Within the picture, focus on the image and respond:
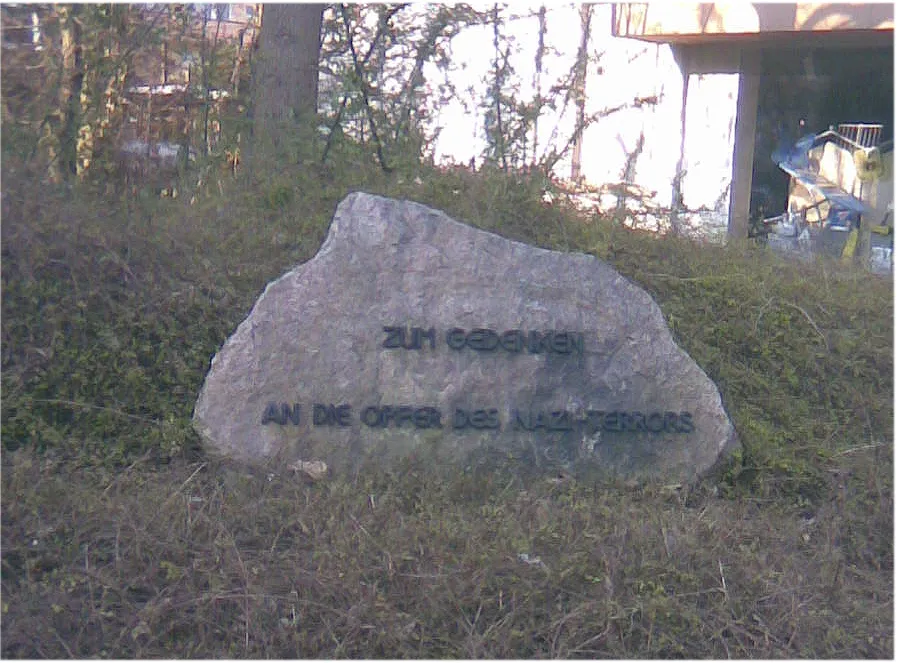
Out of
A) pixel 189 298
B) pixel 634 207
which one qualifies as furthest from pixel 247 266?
pixel 634 207

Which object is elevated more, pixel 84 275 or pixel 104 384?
pixel 84 275

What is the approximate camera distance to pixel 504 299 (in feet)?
18.1

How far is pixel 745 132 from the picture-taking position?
11.6m

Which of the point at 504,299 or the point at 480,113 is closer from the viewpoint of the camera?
the point at 504,299

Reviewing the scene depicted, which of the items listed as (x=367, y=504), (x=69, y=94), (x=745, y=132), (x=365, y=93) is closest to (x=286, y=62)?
(x=365, y=93)

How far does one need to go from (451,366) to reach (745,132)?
732 cm

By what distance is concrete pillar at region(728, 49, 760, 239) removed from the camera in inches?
454

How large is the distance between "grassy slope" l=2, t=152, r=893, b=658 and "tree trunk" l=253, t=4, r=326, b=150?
892mm

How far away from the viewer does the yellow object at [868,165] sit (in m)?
11.1

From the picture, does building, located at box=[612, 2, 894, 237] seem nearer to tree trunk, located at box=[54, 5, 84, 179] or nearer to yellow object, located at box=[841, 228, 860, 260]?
yellow object, located at box=[841, 228, 860, 260]

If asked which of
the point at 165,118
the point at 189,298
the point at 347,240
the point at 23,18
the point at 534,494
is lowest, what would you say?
the point at 534,494

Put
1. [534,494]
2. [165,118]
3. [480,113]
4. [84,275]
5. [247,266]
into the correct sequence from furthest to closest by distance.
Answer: [480,113] < [165,118] < [247,266] < [84,275] < [534,494]

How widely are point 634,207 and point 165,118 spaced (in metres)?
3.94

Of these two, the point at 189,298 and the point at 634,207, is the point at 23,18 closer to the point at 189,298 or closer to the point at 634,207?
the point at 189,298
